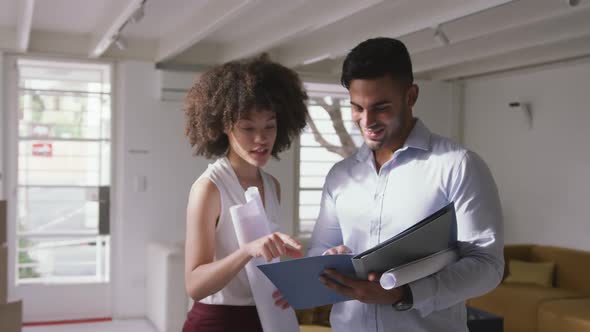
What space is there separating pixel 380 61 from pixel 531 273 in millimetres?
5574

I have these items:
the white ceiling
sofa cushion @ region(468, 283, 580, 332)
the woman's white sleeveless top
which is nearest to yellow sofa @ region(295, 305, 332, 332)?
sofa cushion @ region(468, 283, 580, 332)

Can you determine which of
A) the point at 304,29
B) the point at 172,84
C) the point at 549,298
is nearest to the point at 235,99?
the point at 304,29

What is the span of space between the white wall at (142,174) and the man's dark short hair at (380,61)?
222 inches

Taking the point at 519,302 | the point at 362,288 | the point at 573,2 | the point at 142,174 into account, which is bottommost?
the point at 519,302

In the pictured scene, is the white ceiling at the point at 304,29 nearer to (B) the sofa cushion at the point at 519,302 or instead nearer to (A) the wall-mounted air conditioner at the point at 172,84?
(A) the wall-mounted air conditioner at the point at 172,84

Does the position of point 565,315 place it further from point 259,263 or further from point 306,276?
point 306,276

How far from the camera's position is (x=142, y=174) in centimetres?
709

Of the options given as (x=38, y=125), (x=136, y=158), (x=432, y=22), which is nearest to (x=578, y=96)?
(x=432, y=22)

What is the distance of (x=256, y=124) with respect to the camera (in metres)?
1.92

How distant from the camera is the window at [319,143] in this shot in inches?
309

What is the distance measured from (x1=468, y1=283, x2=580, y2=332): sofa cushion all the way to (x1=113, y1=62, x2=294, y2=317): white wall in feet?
10.6

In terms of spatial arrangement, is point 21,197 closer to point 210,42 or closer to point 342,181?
point 210,42

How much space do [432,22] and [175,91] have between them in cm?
317

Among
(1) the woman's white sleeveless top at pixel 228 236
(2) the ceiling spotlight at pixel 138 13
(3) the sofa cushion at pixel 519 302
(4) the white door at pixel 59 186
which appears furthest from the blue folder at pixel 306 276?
(4) the white door at pixel 59 186
